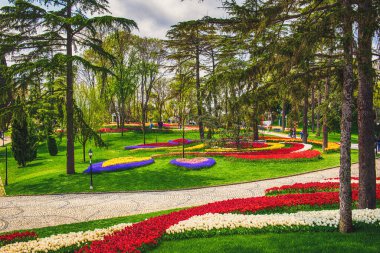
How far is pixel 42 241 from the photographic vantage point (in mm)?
8266

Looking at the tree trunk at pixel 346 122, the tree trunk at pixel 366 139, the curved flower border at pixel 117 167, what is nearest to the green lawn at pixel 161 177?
the curved flower border at pixel 117 167

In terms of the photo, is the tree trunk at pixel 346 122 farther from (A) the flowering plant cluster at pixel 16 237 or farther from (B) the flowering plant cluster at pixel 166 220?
(A) the flowering plant cluster at pixel 16 237

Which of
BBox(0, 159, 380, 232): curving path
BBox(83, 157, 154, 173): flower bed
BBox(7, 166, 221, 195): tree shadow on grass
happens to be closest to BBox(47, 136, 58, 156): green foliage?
BBox(83, 157, 154, 173): flower bed

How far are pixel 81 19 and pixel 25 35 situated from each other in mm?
4115

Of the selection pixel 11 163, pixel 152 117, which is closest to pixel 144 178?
pixel 11 163

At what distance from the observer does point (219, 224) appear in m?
8.66

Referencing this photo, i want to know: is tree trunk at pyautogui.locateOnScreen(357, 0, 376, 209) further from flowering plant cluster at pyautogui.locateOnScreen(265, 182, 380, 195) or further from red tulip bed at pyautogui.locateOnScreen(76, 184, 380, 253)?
flowering plant cluster at pyautogui.locateOnScreen(265, 182, 380, 195)

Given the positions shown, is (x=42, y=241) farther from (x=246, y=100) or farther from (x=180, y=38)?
(x=180, y=38)

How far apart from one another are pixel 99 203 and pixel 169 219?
21.5ft

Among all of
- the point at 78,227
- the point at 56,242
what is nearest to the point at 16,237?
the point at 56,242

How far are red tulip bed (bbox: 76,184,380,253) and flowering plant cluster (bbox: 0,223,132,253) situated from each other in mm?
496

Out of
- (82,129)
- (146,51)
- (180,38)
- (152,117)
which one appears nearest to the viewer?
(82,129)

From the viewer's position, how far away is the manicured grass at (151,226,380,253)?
643 cm

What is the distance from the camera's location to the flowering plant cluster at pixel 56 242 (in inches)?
305
